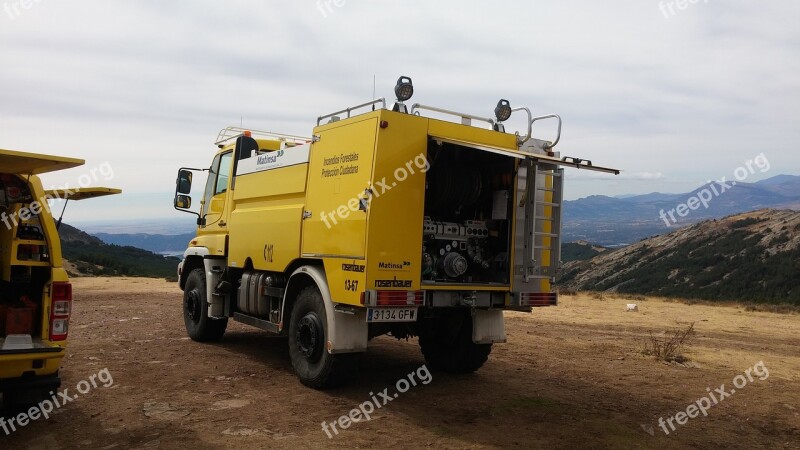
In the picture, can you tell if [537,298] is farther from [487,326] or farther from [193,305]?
[193,305]

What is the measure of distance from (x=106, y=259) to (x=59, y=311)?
4282 cm

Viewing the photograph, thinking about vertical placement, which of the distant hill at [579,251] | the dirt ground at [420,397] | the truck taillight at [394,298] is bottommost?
the dirt ground at [420,397]

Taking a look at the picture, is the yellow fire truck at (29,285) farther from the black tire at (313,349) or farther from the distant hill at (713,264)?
the distant hill at (713,264)

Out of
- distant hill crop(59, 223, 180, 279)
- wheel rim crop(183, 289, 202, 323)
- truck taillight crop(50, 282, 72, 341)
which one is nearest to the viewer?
truck taillight crop(50, 282, 72, 341)

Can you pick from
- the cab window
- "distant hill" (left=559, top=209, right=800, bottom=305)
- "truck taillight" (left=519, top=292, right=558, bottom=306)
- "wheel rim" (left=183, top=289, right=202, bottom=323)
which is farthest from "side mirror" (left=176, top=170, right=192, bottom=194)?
"distant hill" (left=559, top=209, right=800, bottom=305)

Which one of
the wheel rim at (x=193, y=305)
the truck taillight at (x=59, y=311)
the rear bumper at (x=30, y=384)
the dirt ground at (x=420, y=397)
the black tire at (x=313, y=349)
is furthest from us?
the wheel rim at (x=193, y=305)

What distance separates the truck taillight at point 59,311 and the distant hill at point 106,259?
30.3 metres

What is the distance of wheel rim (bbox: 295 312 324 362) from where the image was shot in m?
7.27

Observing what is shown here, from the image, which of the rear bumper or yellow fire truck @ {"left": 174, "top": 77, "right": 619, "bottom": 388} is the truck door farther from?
the rear bumper

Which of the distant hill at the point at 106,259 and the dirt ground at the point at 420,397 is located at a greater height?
the distant hill at the point at 106,259

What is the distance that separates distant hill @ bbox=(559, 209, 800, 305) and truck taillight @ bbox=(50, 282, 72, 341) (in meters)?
43.3

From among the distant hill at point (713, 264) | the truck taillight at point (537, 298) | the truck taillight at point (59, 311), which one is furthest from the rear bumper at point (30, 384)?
the distant hill at point (713, 264)

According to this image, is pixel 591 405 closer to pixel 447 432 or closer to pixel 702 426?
pixel 702 426

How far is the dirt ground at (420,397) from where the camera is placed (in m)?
5.81
